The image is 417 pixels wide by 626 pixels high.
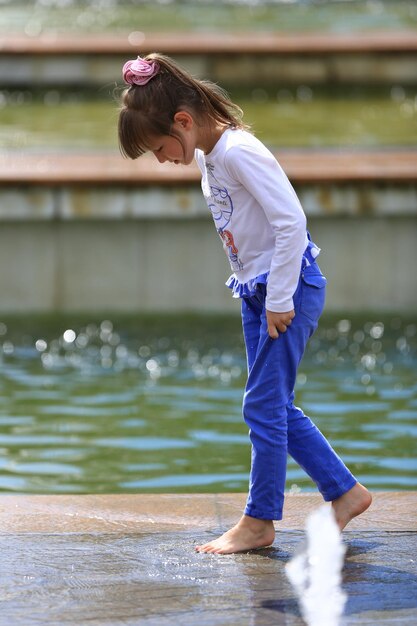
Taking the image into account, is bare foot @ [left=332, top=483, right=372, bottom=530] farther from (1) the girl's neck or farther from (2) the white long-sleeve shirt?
(1) the girl's neck

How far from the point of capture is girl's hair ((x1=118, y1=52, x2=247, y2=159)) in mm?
3775


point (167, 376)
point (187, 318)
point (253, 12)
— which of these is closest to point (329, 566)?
point (167, 376)

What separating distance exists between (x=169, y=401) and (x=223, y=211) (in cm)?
324

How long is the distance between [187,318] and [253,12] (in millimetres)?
8092

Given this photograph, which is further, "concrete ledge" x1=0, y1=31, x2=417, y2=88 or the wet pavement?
"concrete ledge" x1=0, y1=31, x2=417, y2=88

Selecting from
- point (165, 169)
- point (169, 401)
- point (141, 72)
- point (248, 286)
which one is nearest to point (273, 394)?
point (248, 286)

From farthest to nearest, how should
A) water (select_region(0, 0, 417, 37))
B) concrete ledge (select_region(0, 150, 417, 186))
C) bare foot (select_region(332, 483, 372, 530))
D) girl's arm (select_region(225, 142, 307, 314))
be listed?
water (select_region(0, 0, 417, 37)) → concrete ledge (select_region(0, 150, 417, 186)) → bare foot (select_region(332, 483, 372, 530)) → girl's arm (select_region(225, 142, 307, 314))

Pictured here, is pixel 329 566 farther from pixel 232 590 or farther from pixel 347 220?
pixel 347 220

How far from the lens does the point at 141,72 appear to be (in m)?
3.76

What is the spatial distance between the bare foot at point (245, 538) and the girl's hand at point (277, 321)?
1.77ft

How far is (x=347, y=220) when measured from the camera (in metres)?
9.16

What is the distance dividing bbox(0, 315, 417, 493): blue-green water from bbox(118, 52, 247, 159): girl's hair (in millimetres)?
Result: 2073

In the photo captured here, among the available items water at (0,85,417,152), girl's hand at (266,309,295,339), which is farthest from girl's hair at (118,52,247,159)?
water at (0,85,417,152)

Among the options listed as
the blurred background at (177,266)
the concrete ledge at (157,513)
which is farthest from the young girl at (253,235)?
the blurred background at (177,266)
